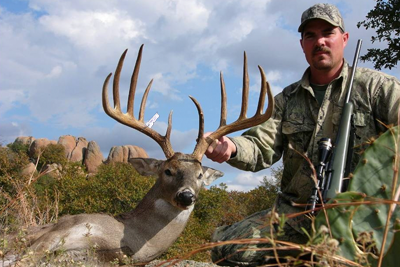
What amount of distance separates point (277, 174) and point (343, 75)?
36.1 feet

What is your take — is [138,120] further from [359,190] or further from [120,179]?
[120,179]

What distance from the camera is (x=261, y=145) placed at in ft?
15.3

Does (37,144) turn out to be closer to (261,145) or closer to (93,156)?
(93,156)

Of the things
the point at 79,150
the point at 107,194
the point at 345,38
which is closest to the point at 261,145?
the point at 345,38

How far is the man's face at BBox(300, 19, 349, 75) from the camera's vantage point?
14.3ft

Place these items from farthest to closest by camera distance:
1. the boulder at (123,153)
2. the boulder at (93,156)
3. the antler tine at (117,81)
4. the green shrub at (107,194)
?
the boulder at (93,156), the boulder at (123,153), the green shrub at (107,194), the antler tine at (117,81)

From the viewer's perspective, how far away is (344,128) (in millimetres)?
3404

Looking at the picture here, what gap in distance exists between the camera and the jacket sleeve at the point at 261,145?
447 cm

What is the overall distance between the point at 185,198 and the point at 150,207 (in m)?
0.64

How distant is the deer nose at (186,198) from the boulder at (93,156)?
125 feet

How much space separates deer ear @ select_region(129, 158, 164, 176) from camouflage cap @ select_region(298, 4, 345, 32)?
7.92 ft

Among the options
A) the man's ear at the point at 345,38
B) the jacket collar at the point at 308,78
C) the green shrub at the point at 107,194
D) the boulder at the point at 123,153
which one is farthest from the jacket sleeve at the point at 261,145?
the boulder at the point at 123,153

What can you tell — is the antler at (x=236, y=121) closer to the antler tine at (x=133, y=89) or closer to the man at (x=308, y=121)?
the man at (x=308, y=121)

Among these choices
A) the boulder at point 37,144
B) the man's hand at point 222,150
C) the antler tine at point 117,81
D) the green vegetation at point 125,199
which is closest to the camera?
the man's hand at point 222,150
